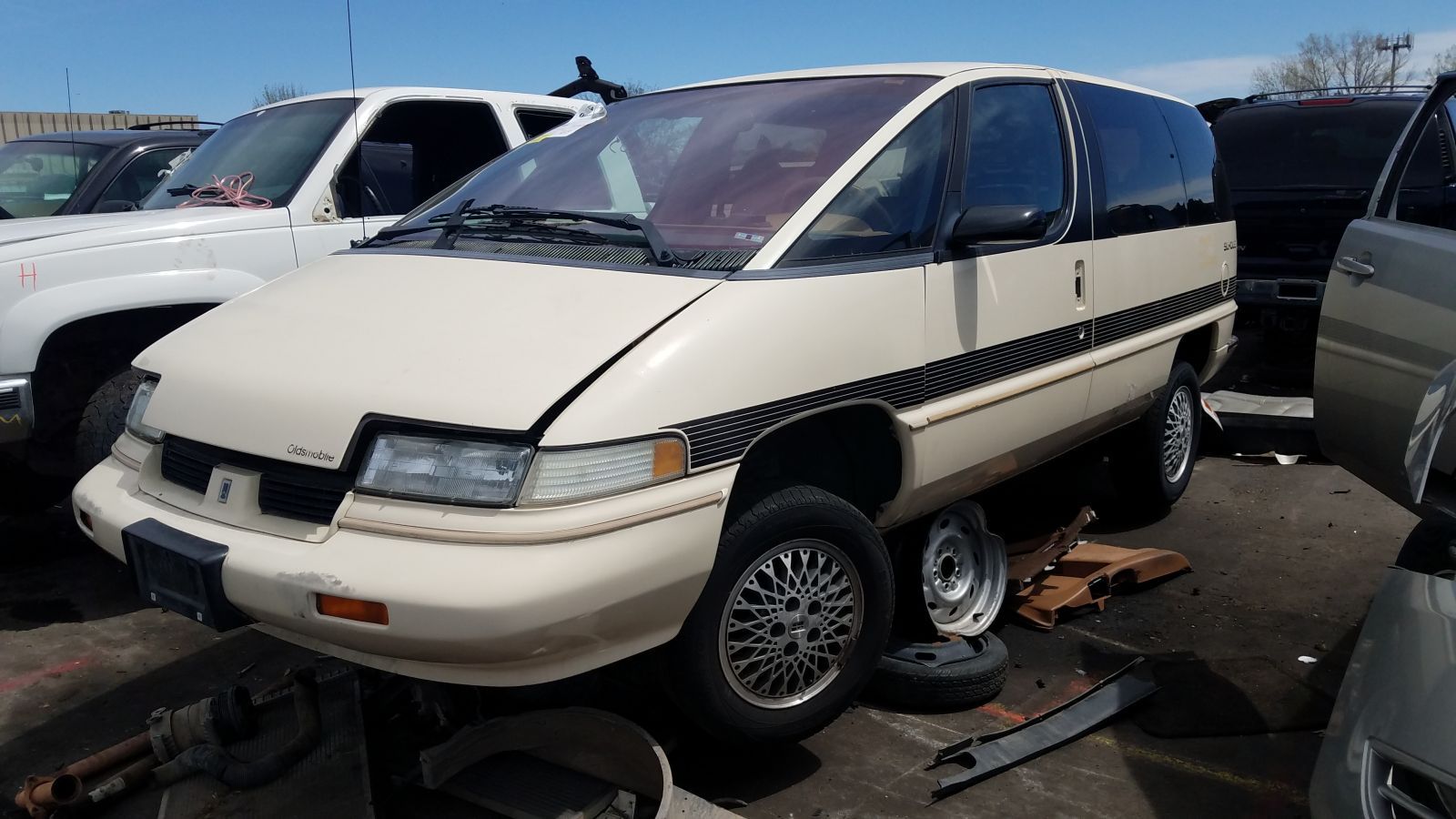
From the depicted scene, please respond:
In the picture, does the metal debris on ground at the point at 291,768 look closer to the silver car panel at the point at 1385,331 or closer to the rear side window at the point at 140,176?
the silver car panel at the point at 1385,331

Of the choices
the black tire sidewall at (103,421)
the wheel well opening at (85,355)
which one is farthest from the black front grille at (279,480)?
the wheel well opening at (85,355)

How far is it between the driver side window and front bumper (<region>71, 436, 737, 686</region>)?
86 cm

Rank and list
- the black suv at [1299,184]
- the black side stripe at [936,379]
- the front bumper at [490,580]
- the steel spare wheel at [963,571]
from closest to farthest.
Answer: the front bumper at [490,580] → the black side stripe at [936,379] → the steel spare wheel at [963,571] → the black suv at [1299,184]

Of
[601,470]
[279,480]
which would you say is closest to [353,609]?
[279,480]

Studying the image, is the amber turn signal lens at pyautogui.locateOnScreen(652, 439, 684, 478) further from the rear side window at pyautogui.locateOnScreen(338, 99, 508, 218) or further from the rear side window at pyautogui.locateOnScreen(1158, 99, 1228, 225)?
the rear side window at pyautogui.locateOnScreen(1158, 99, 1228, 225)

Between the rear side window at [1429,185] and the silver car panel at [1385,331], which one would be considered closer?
the silver car panel at [1385,331]

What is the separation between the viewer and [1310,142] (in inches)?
312

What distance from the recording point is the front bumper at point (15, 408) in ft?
13.6

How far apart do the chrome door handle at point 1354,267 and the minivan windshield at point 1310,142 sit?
4.48 metres

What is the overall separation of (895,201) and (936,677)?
1.47 m

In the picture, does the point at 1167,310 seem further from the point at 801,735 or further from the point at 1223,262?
the point at 801,735

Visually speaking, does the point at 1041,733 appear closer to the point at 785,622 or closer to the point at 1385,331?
the point at 785,622

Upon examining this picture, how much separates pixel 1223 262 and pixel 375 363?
437 centimetres

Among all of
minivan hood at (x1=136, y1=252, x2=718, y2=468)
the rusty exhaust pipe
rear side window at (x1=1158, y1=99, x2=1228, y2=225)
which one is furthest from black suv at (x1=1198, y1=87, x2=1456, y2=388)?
the rusty exhaust pipe
